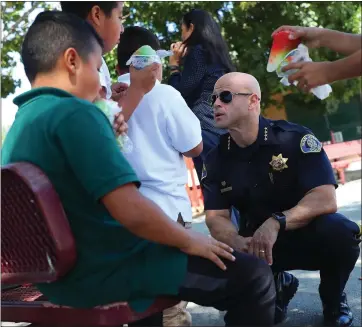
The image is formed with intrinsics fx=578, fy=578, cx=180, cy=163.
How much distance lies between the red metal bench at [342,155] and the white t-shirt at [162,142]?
9.98m

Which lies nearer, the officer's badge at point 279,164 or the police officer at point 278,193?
the police officer at point 278,193

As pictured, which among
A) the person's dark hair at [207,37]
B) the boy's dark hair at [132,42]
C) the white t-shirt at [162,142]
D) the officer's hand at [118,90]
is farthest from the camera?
the person's dark hair at [207,37]

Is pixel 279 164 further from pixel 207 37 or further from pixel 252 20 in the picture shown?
pixel 252 20

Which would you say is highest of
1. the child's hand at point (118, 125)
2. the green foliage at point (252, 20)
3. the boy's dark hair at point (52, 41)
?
the green foliage at point (252, 20)

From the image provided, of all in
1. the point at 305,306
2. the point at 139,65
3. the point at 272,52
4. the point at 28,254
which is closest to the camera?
the point at 28,254

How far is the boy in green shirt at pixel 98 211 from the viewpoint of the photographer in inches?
65.1

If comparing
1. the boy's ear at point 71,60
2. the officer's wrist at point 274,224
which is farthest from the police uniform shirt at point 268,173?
the boy's ear at point 71,60

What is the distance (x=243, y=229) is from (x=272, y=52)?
4.35 feet

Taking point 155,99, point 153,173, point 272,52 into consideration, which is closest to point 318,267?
point 153,173

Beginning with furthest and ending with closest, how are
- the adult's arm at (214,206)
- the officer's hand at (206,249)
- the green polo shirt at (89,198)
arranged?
the adult's arm at (214,206) < the officer's hand at (206,249) < the green polo shirt at (89,198)

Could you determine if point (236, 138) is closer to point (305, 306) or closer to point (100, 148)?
point (305, 306)

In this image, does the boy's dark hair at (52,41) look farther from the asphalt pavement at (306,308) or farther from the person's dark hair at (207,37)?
the asphalt pavement at (306,308)

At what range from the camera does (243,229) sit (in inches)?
123

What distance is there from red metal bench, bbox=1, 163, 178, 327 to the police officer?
44.1 inches
